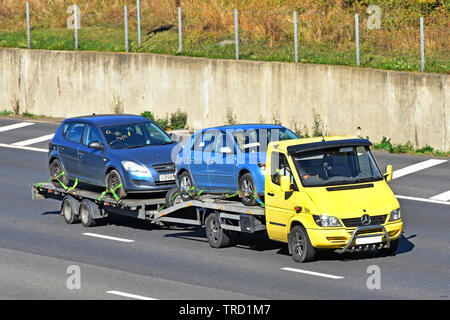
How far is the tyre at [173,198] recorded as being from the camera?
19.4 meters

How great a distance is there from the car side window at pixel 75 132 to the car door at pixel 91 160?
22cm

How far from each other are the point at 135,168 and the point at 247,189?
3.18 meters

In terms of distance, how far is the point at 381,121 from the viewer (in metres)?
29.7

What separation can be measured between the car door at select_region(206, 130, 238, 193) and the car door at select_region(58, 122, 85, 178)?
13.5 ft

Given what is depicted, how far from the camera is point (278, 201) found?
16719 millimetres

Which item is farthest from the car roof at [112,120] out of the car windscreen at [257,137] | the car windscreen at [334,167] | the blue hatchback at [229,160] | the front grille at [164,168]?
the car windscreen at [334,167]

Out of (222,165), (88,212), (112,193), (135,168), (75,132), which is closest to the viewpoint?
(222,165)

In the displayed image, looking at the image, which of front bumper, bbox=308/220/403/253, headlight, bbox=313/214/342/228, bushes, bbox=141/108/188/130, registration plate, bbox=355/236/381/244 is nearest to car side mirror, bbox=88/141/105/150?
front bumper, bbox=308/220/403/253

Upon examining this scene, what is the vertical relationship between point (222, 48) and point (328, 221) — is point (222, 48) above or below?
above

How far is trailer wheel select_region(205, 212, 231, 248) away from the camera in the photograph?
A: 18141 mm

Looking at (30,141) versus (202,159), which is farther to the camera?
(30,141)

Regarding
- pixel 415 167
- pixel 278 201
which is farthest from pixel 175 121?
pixel 278 201

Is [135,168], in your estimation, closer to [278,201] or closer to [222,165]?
[222,165]

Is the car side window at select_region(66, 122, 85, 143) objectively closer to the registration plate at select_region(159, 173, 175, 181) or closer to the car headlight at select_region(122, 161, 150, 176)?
the car headlight at select_region(122, 161, 150, 176)
